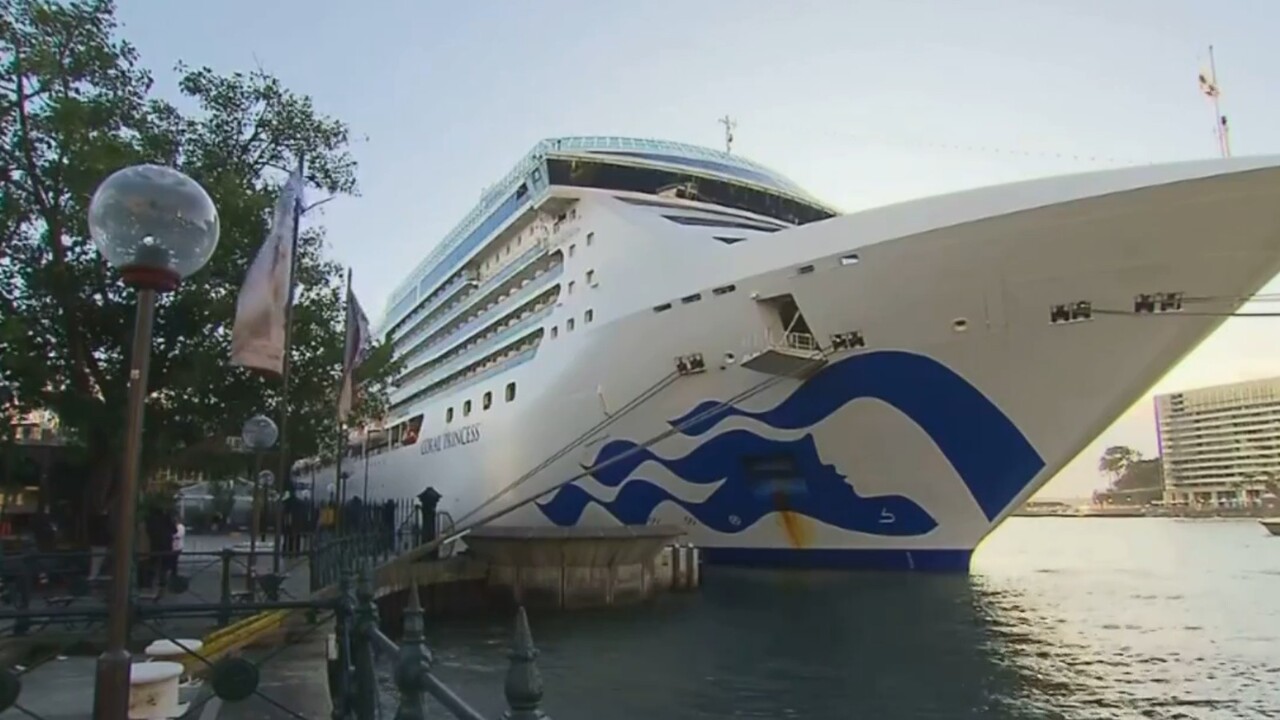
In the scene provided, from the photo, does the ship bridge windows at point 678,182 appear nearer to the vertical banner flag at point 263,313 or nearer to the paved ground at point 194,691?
the paved ground at point 194,691

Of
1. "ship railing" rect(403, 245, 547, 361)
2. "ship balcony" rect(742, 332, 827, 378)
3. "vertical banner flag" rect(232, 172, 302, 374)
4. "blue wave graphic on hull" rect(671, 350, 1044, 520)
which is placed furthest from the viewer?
"ship railing" rect(403, 245, 547, 361)

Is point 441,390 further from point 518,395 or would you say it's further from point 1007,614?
point 1007,614

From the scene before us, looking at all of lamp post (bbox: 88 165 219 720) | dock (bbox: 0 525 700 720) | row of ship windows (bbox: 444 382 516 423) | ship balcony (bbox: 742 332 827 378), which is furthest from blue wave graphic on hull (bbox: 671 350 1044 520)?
lamp post (bbox: 88 165 219 720)

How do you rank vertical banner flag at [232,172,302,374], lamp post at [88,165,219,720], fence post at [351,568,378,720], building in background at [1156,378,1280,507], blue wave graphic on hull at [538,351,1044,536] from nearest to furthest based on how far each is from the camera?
lamp post at [88,165,219,720]
fence post at [351,568,378,720]
vertical banner flag at [232,172,302,374]
blue wave graphic on hull at [538,351,1044,536]
building in background at [1156,378,1280,507]

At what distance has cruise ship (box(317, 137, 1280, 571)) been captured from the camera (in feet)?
50.0

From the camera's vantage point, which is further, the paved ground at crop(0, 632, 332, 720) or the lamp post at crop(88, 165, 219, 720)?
the paved ground at crop(0, 632, 332, 720)

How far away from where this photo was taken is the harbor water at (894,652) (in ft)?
32.2

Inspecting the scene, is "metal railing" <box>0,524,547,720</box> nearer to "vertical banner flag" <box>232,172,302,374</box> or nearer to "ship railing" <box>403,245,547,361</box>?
"vertical banner flag" <box>232,172,302,374</box>

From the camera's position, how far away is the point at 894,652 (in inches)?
498

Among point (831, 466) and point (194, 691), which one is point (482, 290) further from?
point (194, 691)

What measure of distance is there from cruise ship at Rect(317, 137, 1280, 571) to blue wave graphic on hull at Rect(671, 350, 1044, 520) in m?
0.04

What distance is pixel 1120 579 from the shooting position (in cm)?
2522

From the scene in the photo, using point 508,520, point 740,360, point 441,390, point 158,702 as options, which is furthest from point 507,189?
point 158,702

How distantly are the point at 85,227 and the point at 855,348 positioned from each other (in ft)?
41.2
